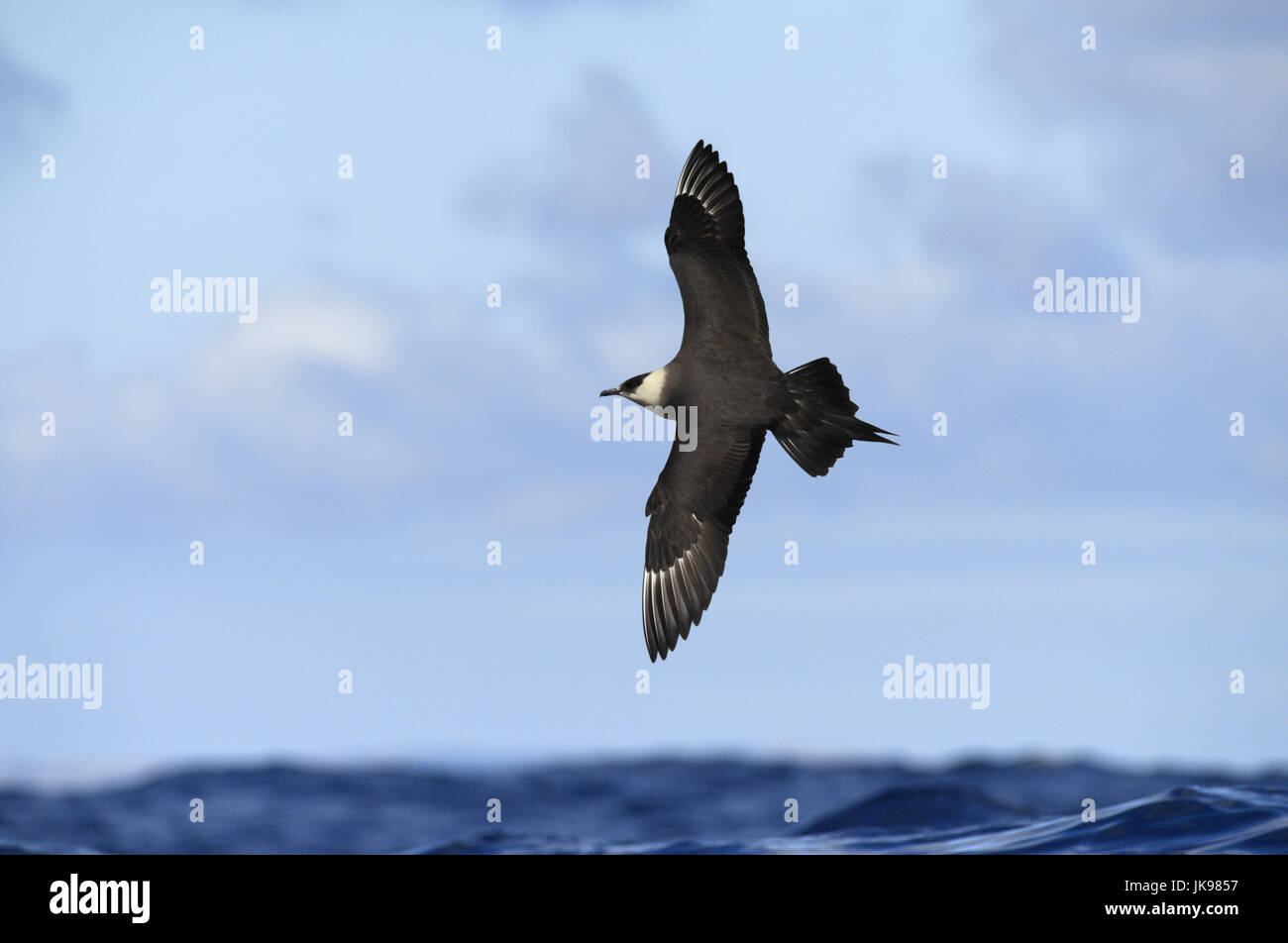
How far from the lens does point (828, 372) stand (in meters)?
10.4

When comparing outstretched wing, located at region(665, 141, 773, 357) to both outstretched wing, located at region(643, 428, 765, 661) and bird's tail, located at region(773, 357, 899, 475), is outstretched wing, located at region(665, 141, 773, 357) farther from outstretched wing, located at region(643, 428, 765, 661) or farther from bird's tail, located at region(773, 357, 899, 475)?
outstretched wing, located at region(643, 428, 765, 661)

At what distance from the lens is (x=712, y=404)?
1077 centimetres

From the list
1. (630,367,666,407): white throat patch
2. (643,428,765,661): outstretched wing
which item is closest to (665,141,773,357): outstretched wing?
(630,367,666,407): white throat patch

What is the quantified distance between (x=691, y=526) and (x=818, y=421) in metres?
1.59

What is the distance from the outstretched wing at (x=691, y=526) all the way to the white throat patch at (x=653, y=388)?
49 cm

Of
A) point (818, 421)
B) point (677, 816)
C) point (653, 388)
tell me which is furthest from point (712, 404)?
point (677, 816)

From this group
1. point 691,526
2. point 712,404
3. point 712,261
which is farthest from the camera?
point 691,526

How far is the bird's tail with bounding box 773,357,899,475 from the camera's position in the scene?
10.4 metres

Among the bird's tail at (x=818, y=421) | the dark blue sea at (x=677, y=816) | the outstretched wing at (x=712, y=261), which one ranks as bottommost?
the dark blue sea at (x=677, y=816)

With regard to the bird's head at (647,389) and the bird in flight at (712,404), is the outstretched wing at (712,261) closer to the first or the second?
the bird in flight at (712,404)

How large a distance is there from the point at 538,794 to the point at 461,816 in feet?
5.90

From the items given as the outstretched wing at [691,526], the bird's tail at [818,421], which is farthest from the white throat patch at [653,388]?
the bird's tail at [818,421]

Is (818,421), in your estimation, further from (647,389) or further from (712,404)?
(647,389)

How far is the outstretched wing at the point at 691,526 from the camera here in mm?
11016
